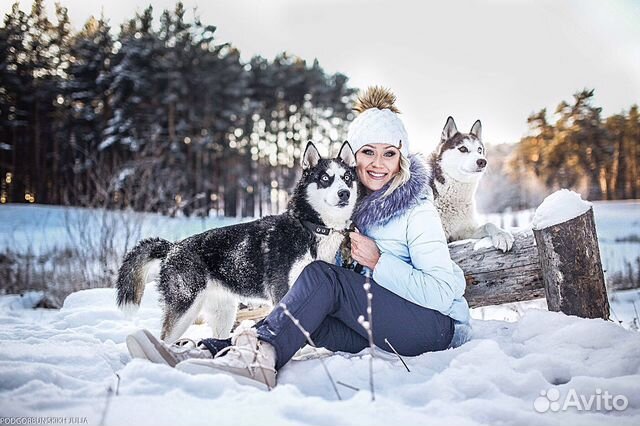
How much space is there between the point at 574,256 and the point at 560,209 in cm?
27

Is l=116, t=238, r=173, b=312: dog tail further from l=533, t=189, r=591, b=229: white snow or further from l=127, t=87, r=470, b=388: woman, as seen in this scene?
l=533, t=189, r=591, b=229: white snow

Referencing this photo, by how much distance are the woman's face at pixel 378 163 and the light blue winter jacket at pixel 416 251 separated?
10 centimetres

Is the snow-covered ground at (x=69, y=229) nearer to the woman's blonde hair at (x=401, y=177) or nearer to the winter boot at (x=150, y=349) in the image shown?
the woman's blonde hair at (x=401, y=177)

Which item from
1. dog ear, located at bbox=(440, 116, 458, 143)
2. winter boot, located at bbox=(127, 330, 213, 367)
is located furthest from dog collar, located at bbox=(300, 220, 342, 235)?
dog ear, located at bbox=(440, 116, 458, 143)

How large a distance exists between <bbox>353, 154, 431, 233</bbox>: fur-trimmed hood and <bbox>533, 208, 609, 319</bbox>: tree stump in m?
0.81

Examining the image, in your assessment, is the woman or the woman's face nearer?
the woman

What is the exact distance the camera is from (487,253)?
2.99 meters

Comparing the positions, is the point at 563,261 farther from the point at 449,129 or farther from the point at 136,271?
the point at 136,271

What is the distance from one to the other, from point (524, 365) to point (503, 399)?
0.40 meters

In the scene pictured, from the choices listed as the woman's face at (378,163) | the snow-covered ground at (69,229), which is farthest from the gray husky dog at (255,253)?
the snow-covered ground at (69,229)

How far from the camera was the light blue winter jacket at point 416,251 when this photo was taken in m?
2.24

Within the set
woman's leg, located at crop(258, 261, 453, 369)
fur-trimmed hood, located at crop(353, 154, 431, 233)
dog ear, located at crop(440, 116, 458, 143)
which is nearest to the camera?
woman's leg, located at crop(258, 261, 453, 369)

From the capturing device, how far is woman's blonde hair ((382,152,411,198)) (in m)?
2.49

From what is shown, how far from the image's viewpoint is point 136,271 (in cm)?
298
